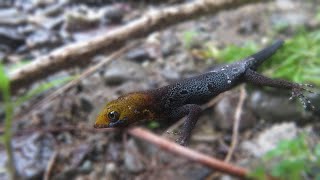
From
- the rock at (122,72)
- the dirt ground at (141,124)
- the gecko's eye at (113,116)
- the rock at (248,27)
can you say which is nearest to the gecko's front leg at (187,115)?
the gecko's eye at (113,116)

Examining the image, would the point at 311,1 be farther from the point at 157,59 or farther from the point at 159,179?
the point at 159,179

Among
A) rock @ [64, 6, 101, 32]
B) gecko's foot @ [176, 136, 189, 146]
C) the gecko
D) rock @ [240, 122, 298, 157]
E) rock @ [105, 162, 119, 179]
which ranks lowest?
rock @ [240, 122, 298, 157]

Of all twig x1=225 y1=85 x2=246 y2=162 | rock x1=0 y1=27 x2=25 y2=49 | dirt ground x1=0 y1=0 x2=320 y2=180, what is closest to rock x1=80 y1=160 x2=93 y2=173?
dirt ground x1=0 y1=0 x2=320 y2=180

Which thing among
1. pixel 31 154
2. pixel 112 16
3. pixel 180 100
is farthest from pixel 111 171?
pixel 112 16

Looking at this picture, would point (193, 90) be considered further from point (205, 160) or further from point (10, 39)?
point (10, 39)

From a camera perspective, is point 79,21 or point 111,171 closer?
point 111,171

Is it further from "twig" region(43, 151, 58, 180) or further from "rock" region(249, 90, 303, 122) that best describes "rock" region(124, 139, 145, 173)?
"rock" region(249, 90, 303, 122)

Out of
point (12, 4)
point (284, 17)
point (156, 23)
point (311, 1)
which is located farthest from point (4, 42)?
point (311, 1)
